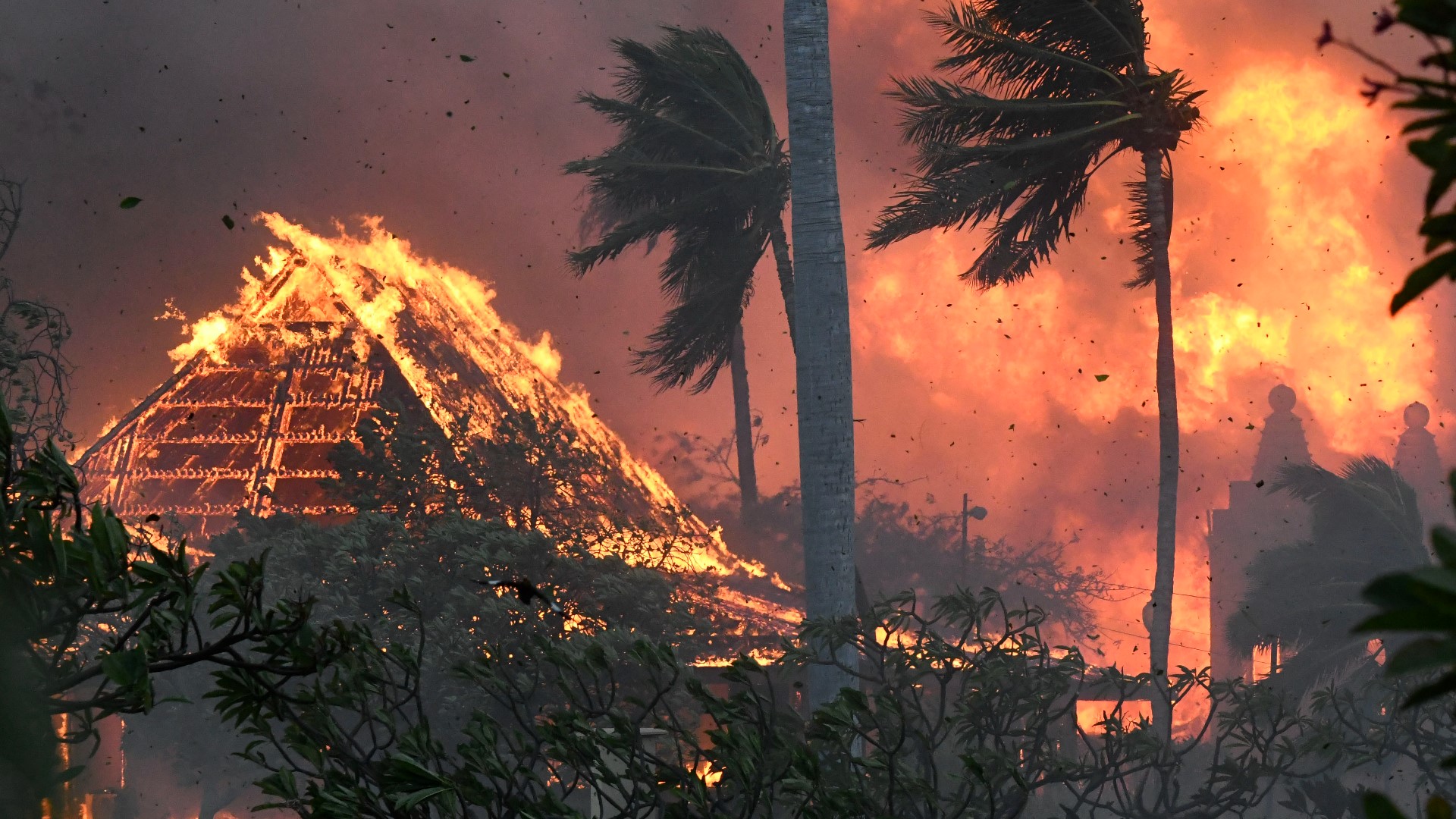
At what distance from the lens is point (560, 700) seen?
1587 centimetres

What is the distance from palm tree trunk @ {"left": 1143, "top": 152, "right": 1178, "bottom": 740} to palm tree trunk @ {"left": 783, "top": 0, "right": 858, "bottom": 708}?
634 centimetres

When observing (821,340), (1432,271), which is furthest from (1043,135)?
(1432,271)

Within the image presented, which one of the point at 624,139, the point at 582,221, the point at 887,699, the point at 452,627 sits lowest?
the point at 887,699

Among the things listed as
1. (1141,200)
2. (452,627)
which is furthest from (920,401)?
(452,627)

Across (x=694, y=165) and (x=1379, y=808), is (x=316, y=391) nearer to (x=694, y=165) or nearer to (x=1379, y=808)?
(x=694, y=165)

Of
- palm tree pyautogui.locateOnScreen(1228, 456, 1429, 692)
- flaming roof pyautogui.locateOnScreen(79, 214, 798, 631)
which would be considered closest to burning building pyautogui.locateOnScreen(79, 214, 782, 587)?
flaming roof pyautogui.locateOnScreen(79, 214, 798, 631)

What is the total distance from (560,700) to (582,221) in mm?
18816

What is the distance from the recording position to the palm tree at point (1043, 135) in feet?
48.7

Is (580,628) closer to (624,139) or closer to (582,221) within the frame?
(624,139)

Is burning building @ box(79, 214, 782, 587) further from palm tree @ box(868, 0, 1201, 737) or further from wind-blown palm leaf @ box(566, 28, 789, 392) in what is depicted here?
palm tree @ box(868, 0, 1201, 737)

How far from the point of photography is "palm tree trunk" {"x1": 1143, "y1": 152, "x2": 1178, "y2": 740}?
16234 mm

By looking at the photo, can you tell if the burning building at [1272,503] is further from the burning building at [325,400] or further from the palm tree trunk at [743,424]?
the burning building at [325,400]

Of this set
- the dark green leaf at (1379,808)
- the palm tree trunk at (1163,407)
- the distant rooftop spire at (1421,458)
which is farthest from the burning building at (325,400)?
the distant rooftop spire at (1421,458)

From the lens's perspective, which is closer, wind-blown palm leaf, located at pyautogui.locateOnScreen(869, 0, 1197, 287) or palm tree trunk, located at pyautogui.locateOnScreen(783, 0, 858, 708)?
palm tree trunk, located at pyautogui.locateOnScreen(783, 0, 858, 708)
